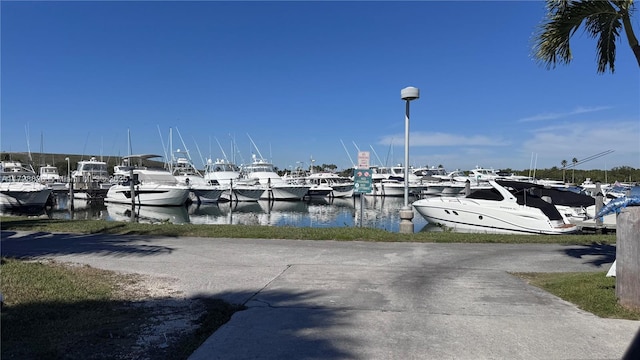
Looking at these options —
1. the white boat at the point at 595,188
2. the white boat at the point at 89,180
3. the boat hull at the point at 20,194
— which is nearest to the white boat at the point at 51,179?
the white boat at the point at 89,180

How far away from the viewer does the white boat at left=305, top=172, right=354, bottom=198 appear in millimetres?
60594

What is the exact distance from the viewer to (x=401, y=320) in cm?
530

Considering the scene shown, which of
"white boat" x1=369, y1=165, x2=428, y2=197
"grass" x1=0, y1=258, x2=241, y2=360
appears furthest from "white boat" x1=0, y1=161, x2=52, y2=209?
"white boat" x1=369, y1=165, x2=428, y2=197

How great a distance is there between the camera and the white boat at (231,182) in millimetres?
52531

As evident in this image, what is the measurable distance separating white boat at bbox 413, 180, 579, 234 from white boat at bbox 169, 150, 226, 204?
98.0 ft

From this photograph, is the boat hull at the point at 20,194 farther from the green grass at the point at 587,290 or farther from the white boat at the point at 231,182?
the green grass at the point at 587,290

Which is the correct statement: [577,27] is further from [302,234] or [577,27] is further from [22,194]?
[22,194]

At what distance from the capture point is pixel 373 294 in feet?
21.4

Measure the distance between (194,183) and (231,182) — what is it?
4.41 m

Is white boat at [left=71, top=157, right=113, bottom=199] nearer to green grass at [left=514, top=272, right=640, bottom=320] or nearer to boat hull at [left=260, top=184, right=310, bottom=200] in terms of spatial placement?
boat hull at [left=260, top=184, right=310, bottom=200]

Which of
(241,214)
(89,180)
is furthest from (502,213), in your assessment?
(89,180)

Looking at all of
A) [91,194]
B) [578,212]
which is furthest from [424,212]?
[91,194]

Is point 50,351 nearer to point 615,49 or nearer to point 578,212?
point 615,49

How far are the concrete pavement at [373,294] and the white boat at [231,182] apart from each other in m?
40.7
